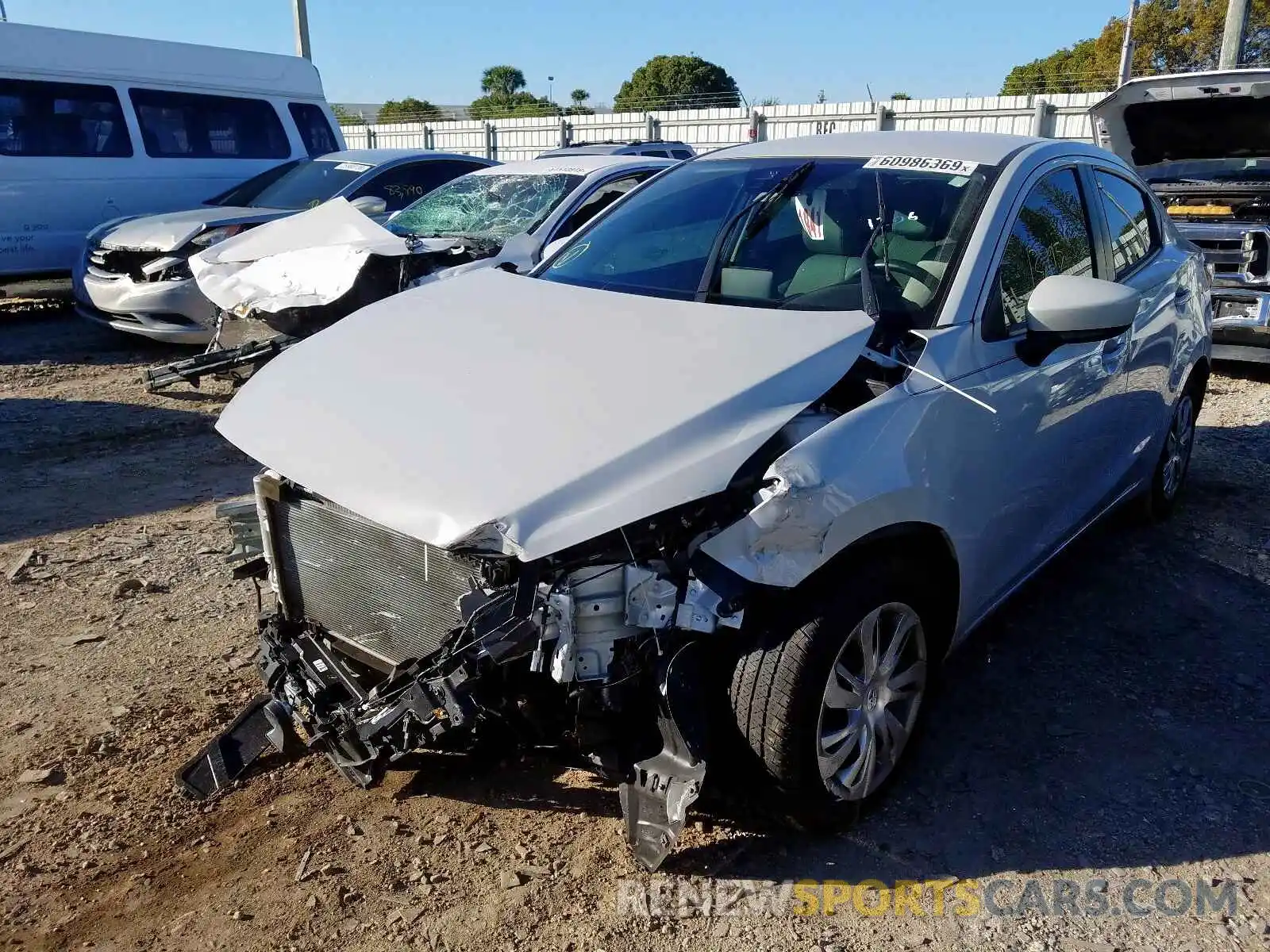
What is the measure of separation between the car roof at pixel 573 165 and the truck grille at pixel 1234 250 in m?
4.25

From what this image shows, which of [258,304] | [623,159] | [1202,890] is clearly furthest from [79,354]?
[1202,890]

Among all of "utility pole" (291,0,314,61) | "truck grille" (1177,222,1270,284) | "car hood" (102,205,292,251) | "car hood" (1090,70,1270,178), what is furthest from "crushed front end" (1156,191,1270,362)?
Answer: "utility pole" (291,0,314,61)

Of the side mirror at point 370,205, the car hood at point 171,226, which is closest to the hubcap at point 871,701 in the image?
the side mirror at point 370,205

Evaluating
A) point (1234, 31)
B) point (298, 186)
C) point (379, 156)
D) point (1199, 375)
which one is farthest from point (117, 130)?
point (1234, 31)

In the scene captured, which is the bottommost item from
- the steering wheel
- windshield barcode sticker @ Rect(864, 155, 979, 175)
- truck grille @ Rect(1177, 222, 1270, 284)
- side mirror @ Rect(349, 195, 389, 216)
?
truck grille @ Rect(1177, 222, 1270, 284)

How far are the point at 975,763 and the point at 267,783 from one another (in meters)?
2.18

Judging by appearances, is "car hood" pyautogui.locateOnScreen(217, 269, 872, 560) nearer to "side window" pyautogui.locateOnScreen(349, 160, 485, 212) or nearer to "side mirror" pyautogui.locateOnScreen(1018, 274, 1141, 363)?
"side mirror" pyautogui.locateOnScreen(1018, 274, 1141, 363)

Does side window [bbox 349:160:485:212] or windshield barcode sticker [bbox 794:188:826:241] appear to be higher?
windshield barcode sticker [bbox 794:188:826:241]

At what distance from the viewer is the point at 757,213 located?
11.9 ft

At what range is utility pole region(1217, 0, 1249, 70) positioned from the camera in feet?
49.8

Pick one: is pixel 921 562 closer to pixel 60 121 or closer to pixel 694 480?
pixel 694 480

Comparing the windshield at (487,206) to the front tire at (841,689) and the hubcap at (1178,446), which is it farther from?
the front tire at (841,689)

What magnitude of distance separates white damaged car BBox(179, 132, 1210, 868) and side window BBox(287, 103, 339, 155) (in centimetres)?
958

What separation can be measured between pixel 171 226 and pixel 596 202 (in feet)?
11.9
